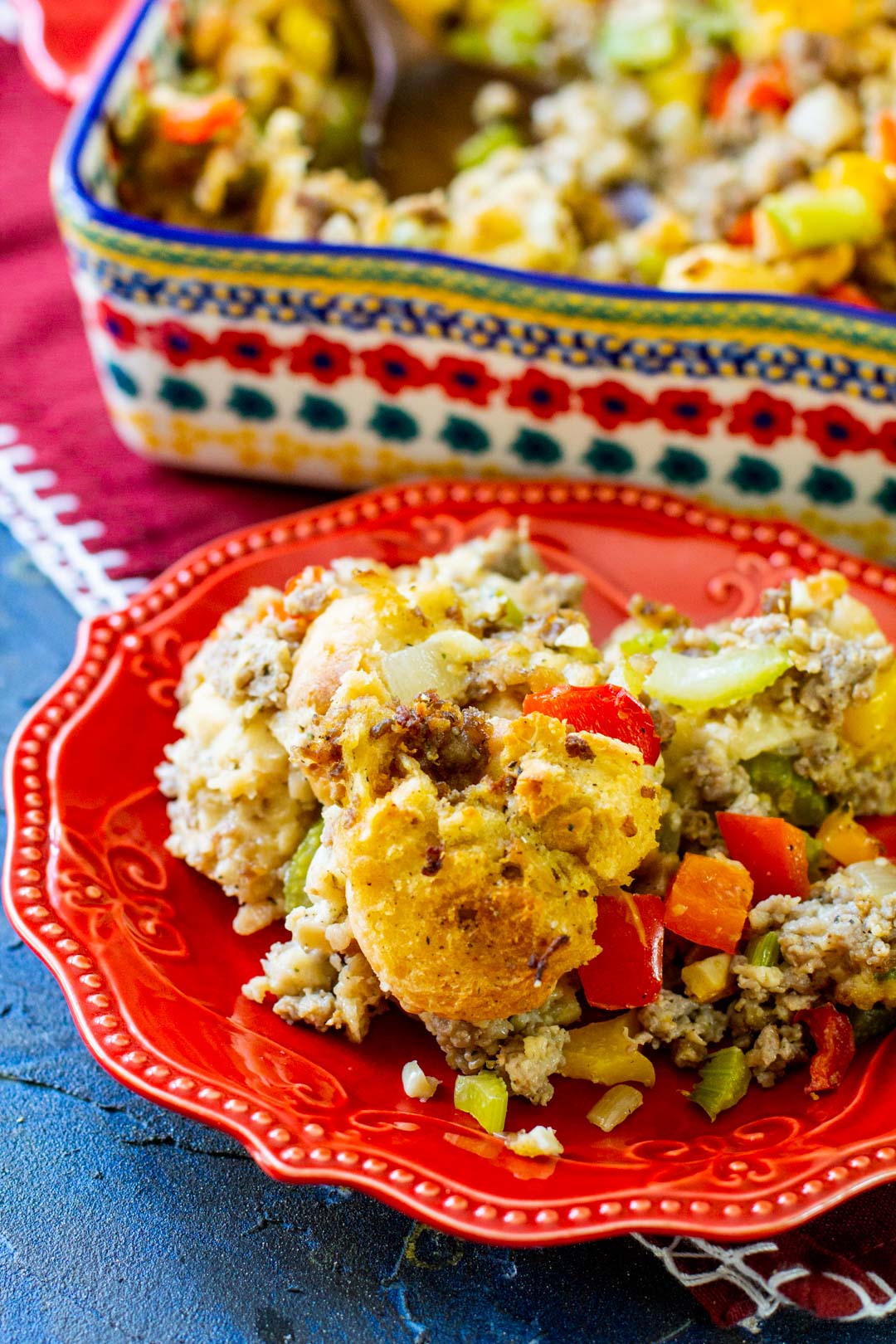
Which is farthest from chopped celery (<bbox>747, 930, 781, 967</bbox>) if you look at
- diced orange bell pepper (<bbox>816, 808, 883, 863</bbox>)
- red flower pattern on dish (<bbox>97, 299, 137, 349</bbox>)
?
red flower pattern on dish (<bbox>97, 299, 137, 349</bbox>)

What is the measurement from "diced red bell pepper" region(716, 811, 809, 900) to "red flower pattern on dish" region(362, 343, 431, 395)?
138cm

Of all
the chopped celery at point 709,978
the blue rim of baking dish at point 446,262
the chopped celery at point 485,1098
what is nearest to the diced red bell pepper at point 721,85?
the blue rim of baking dish at point 446,262

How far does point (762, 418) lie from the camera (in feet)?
10.5

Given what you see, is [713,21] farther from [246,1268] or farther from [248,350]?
[246,1268]

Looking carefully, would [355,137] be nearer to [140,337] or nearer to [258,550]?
[140,337]

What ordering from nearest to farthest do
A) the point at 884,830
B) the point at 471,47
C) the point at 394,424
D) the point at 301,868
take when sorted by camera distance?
the point at 301,868
the point at 884,830
the point at 394,424
the point at 471,47

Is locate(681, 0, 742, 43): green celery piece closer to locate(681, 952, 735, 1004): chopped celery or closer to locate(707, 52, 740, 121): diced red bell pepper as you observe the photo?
locate(707, 52, 740, 121): diced red bell pepper

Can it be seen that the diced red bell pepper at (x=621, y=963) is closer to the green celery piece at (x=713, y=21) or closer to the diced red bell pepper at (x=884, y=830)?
the diced red bell pepper at (x=884, y=830)

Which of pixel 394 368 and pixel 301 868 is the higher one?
pixel 394 368

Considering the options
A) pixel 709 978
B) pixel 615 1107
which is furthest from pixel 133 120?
pixel 615 1107

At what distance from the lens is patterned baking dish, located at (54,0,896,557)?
3100mm

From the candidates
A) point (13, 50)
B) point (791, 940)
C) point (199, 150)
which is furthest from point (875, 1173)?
point (13, 50)

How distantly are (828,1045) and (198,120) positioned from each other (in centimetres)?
264

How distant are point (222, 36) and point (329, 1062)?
9.67 feet
